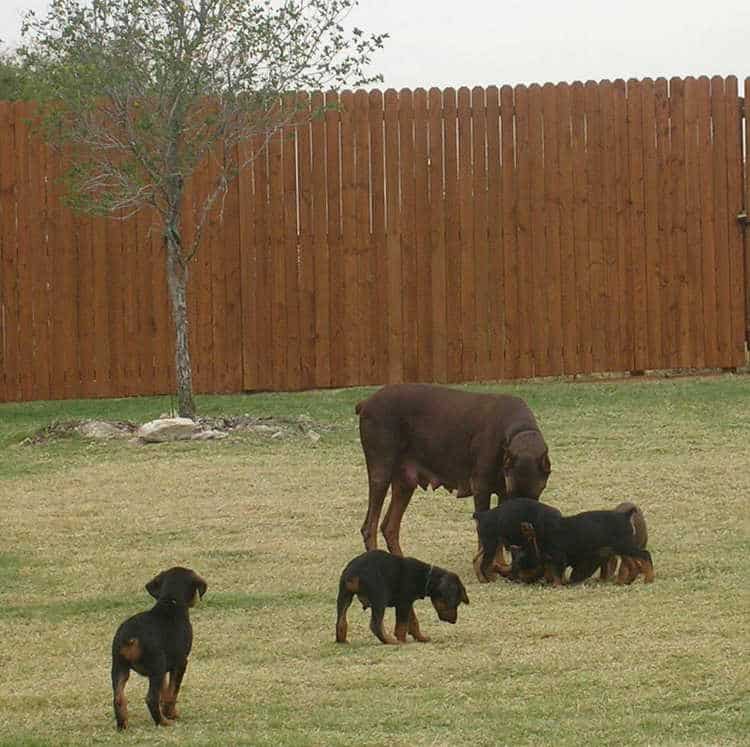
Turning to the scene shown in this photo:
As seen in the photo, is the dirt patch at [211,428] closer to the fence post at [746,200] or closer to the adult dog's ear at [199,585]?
the fence post at [746,200]

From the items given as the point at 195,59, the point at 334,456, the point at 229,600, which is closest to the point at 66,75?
the point at 195,59

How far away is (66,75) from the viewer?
61.0 feet

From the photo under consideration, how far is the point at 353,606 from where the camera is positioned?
1071 cm

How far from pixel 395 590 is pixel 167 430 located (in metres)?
8.70

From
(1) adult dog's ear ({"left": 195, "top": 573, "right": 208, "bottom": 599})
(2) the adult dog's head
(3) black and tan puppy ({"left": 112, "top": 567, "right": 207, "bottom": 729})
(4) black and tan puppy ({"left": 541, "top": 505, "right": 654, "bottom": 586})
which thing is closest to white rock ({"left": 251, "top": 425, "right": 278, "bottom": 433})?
(2) the adult dog's head

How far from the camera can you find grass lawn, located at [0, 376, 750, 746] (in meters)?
7.82

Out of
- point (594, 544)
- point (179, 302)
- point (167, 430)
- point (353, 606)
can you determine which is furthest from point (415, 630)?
point (179, 302)

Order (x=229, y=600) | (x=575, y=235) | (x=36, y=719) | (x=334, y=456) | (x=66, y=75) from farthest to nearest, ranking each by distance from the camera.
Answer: (x=575, y=235) < (x=66, y=75) < (x=334, y=456) < (x=229, y=600) < (x=36, y=719)

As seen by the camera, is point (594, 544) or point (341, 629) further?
point (594, 544)

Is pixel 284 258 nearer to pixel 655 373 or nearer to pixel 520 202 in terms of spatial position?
pixel 520 202

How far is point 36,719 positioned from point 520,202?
1353cm

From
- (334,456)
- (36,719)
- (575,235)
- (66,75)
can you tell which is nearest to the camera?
(36,719)

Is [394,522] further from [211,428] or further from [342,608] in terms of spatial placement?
[211,428]

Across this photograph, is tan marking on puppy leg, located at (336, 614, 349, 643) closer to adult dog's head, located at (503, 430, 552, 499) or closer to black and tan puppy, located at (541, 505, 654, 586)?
black and tan puppy, located at (541, 505, 654, 586)
